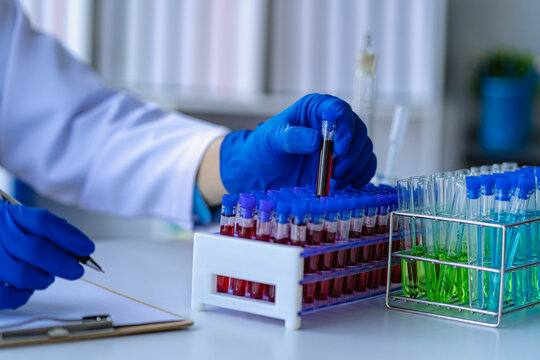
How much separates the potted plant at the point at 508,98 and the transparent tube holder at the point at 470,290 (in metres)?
3.16

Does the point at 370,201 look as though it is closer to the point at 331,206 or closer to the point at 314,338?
the point at 331,206

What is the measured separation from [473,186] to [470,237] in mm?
74

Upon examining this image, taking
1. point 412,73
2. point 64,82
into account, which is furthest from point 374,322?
point 412,73

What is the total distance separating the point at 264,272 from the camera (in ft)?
3.03

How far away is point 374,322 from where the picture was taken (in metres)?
0.98

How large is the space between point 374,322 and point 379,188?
0.25m

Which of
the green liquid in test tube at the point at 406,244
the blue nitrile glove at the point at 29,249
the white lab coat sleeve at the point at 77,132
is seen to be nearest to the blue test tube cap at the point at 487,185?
the green liquid in test tube at the point at 406,244

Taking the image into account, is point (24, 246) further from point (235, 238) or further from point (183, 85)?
point (183, 85)

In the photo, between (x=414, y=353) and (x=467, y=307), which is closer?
(x=414, y=353)

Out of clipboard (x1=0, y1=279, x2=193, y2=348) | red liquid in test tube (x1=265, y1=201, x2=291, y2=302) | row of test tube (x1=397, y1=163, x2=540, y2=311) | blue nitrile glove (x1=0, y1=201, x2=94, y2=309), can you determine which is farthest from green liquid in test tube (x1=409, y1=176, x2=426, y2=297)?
blue nitrile glove (x1=0, y1=201, x2=94, y2=309)

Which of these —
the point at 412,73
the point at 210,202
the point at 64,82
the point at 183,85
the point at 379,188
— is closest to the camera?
the point at 379,188

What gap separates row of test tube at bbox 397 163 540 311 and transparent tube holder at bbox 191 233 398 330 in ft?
0.28

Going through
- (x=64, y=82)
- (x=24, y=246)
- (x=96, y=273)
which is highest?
(x=64, y=82)

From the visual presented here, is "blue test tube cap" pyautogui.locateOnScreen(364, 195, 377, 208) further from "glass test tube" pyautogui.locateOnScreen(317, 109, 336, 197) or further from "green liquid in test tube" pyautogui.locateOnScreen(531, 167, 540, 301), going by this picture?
"green liquid in test tube" pyautogui.locateOnScreen(531, 167, 540, 301)
